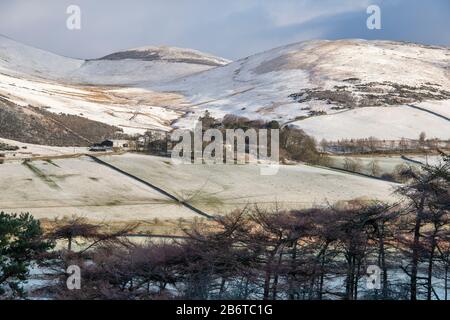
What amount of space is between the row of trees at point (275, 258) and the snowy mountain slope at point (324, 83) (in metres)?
69.3

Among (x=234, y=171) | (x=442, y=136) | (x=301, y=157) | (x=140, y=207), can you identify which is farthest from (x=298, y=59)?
(x=140, y=207)

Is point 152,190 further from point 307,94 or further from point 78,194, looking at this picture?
point 307,94

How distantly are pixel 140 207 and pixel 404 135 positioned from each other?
5483cm

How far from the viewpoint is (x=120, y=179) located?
54.8 metres

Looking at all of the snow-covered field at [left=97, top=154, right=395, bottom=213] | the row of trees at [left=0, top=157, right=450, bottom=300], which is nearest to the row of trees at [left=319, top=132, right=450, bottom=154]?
the snow-covered field at [left=97, top=154, right=395, bottom=213]

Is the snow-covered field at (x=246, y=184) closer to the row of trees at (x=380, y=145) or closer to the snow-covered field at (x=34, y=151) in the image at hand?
the snow-covered field at (x=34, y=151)

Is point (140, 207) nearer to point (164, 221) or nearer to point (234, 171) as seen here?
point (164, 221)

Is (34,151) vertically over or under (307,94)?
under

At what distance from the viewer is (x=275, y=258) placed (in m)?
21.5

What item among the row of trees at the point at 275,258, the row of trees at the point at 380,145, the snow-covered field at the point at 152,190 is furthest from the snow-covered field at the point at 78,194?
the row of trees at the point at 380,145

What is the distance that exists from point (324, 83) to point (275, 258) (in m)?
118

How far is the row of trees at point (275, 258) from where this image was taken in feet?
64.2

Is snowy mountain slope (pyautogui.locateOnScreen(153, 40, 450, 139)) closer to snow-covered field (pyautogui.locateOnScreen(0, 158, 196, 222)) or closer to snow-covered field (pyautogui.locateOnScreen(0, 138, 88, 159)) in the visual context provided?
snow-covered field (pyautogui.locateOnScreen(0, 138, 88, 159))

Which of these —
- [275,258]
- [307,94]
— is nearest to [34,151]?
[275,258]
